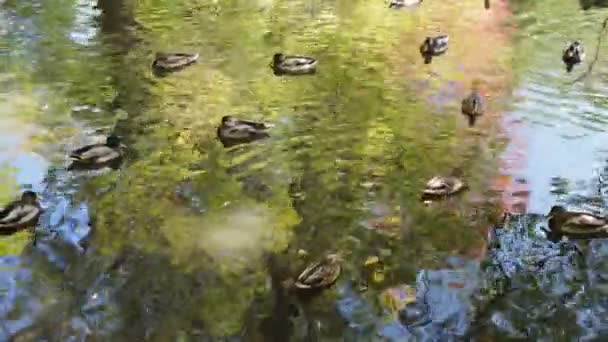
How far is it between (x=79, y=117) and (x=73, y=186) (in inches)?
79.2

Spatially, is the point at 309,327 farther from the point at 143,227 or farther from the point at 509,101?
the point at 509,101

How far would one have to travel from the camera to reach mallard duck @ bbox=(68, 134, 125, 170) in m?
8.48

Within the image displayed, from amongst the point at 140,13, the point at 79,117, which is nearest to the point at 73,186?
the point at 79,117

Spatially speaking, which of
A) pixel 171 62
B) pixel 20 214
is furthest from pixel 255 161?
pixel 171 62

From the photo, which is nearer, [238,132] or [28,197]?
[28,197]

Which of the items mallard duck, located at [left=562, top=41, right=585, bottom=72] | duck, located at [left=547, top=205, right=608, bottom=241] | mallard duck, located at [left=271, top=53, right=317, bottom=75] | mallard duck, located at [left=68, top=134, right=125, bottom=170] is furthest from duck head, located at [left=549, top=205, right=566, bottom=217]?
mallard duck, located at [left=271, top=53, right=317, bottom=75]

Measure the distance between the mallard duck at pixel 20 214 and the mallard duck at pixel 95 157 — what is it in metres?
0.92

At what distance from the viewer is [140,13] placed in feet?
50.3

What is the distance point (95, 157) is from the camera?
27.8 ft

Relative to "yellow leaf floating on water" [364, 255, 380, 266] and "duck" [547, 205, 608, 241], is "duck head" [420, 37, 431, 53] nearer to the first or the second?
"duck" [547, 205, 608, 241]

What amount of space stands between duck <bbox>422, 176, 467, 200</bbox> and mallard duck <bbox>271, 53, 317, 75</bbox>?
3.99 metres

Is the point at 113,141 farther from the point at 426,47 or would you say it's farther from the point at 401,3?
the point at 401,3

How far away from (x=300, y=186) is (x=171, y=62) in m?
4.28

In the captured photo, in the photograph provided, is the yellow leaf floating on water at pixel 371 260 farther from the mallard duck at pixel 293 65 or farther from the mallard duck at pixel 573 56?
the mallard duck at pixel 573 56
